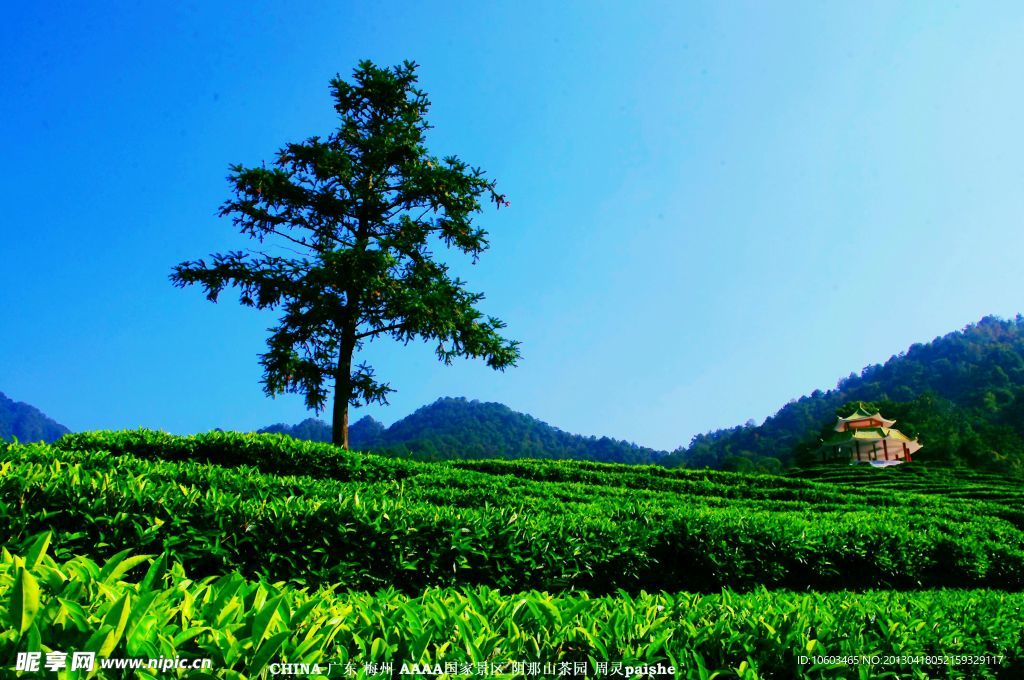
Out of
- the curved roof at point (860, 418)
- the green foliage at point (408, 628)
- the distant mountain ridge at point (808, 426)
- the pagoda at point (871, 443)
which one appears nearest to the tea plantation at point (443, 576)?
the green foliage at point (408, 628)

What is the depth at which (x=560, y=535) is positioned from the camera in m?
5.58

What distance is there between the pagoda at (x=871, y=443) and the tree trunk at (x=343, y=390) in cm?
4414

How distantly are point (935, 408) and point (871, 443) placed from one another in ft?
62.6

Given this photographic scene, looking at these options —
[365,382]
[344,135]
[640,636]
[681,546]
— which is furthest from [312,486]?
[344,135]

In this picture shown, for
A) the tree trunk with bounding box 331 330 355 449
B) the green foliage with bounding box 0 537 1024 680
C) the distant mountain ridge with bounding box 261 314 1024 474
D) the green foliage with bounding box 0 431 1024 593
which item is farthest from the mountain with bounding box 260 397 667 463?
A: the green foliage with bounding box 0 537 1024 680

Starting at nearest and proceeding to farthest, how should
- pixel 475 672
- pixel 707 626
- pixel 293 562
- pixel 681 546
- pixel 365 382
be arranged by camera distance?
pixel 475 672, pixel 707 626, pixel 293 562, pixel 681 546, pixel 365 382

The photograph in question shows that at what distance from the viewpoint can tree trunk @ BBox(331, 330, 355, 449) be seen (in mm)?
16672

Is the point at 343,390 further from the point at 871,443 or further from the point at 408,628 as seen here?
the point at 871,443

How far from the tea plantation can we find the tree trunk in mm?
5779

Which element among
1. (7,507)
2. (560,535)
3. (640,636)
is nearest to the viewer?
(640,636)

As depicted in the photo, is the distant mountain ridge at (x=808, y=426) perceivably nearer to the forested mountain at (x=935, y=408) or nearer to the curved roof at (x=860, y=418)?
the forested mountain at (x=935, y=408)

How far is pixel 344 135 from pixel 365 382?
7478 millimetres

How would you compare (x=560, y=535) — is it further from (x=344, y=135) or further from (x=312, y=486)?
(x=344, y=135)

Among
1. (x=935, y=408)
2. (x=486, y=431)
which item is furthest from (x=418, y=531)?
(x=935, y=408)
